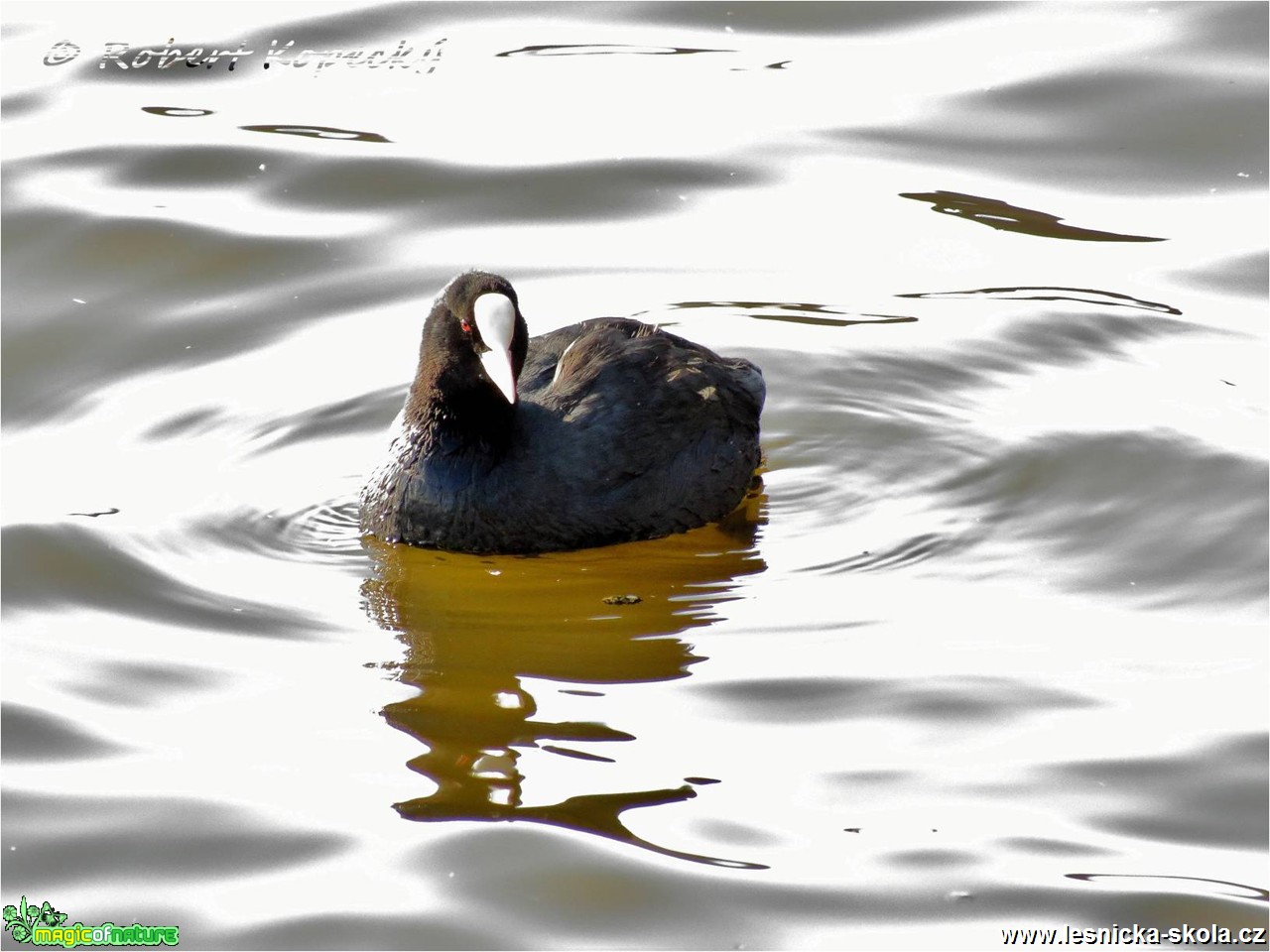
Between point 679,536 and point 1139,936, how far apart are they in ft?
9.13

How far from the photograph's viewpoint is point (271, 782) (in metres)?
5.41

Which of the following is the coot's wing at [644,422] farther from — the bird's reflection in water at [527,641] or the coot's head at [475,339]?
the coot's head at [475,339]

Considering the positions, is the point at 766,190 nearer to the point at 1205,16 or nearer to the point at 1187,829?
the point at 1205,16

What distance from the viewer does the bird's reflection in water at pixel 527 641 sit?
17.2ft

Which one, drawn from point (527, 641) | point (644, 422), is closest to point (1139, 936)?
point (527, 641)

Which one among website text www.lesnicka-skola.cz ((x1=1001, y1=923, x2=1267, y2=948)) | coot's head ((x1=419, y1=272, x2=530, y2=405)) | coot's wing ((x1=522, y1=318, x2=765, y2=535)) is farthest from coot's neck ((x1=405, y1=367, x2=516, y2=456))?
website text www.lesnicka-skola.cz ((x1=1001, y1=923, x2=1267, y2=948))

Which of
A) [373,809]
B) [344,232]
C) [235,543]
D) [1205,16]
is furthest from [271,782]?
[1205,16]

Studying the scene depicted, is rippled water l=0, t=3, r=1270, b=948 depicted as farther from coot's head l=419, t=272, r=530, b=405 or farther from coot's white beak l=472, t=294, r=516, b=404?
coot's white beak l=472, t=294, r=516, b=404

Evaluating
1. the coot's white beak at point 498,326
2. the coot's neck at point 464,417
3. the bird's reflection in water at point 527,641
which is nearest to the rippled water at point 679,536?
the bird's reflection in water at point 527,641

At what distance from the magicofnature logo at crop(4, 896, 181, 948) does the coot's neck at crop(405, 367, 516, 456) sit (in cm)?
240

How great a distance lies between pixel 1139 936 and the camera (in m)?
4.66

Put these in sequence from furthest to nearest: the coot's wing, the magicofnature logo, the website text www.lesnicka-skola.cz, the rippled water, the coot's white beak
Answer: the coot's wing → the coot's white beak → the rippled water → the magicofnature logo → the website text www.lesnicka-skola.cz

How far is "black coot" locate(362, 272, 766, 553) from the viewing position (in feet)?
22.2

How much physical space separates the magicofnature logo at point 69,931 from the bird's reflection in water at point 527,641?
0.73m
